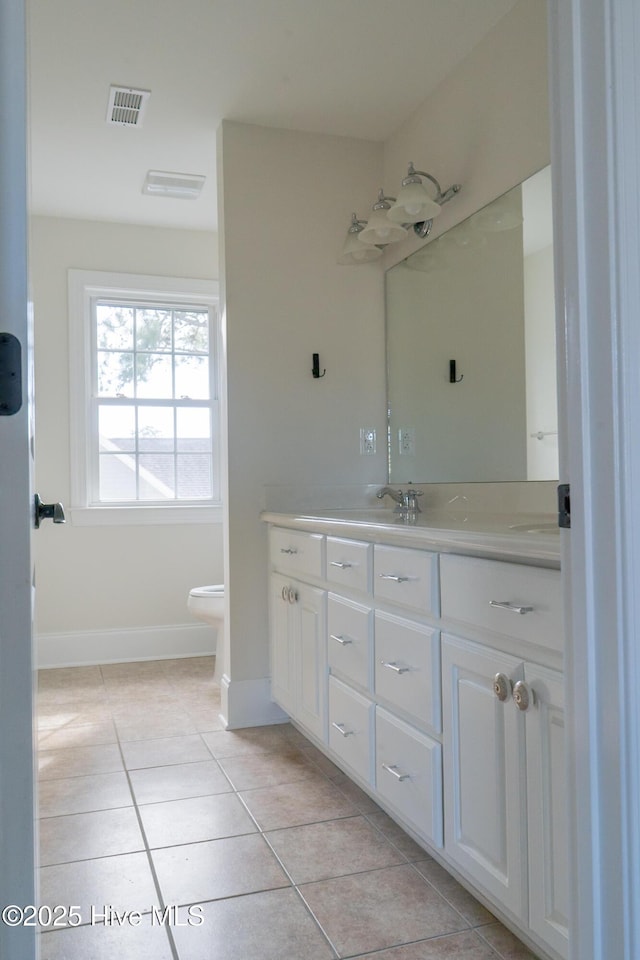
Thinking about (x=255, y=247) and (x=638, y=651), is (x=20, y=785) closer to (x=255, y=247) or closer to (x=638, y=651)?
(x=638, y=651)

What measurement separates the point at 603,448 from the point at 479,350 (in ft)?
5.72

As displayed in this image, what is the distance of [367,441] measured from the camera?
3320 mm

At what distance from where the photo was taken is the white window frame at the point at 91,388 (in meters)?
4.22

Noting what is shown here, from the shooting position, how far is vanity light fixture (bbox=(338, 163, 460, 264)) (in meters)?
2.67

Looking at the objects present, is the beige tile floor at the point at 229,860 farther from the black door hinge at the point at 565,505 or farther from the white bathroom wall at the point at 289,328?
the black door hinge at the point at 565,505

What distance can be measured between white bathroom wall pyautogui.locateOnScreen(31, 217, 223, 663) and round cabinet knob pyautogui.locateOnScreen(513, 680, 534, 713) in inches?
125

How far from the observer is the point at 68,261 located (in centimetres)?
423

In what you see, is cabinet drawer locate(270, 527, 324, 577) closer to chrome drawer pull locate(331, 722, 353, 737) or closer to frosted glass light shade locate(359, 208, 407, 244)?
chrome drawer pull locate(331, 722, 353, 737)

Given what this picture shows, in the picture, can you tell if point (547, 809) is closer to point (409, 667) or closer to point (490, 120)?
point (409, 667)

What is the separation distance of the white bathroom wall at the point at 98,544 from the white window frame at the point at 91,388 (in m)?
0.04

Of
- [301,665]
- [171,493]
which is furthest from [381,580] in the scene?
[171,493]

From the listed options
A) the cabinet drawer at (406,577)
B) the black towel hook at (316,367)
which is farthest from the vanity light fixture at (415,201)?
the cabinet drawer at (406,577)

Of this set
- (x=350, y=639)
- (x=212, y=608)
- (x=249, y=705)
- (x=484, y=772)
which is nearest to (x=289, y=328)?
(x=212, y=608)

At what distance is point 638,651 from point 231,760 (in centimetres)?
206
